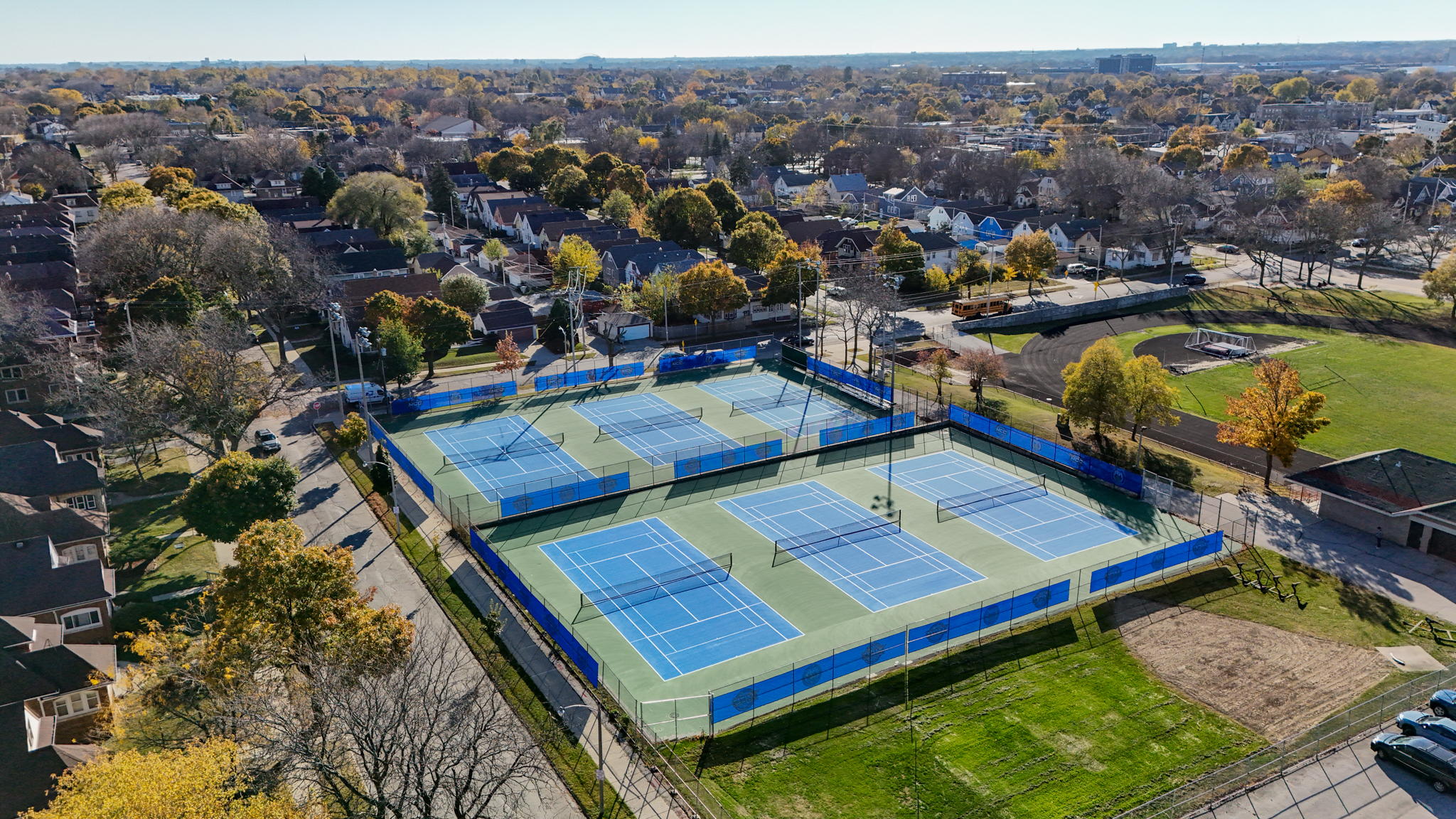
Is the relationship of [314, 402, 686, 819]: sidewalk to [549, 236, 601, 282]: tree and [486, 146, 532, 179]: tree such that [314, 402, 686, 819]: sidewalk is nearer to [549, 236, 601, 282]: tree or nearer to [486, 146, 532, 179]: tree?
[549, 236, 601, 282]: tree

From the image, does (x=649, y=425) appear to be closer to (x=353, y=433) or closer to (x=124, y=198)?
(x=353, y=433)

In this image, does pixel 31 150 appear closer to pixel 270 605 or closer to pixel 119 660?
pixel 119 660

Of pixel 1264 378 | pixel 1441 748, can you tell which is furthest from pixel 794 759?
pixel 1264 378

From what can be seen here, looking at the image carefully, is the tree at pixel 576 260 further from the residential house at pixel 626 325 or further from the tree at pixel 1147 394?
the tree at pixel 1147 394

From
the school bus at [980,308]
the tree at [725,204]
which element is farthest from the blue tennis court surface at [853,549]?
the tree at [725,204]

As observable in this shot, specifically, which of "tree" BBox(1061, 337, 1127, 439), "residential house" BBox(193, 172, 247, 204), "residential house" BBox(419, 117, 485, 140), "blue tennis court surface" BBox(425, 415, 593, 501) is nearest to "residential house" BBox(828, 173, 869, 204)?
"residential house" BBox(193, 172, 247, 204)

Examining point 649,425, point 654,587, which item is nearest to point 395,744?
point 654,587
